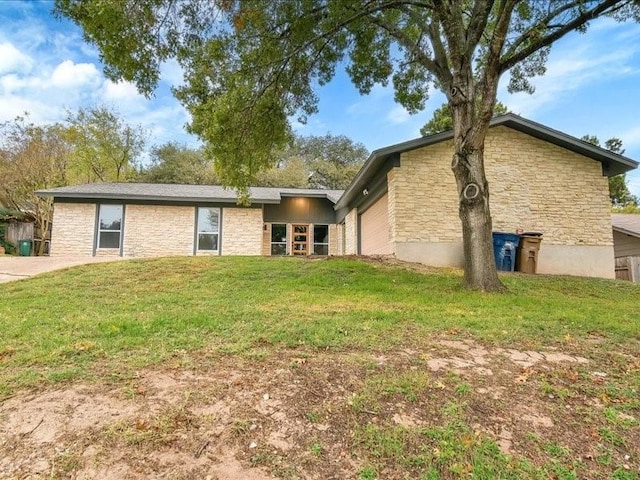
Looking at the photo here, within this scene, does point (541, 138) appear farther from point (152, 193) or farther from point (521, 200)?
point (152, 193)

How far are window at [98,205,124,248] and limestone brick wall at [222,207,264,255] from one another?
3986 millimetres

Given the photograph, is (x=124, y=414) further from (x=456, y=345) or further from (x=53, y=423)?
(x=456, y=345)

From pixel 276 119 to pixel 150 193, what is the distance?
813 centimetres

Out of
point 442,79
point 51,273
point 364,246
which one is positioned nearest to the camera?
point 442,79

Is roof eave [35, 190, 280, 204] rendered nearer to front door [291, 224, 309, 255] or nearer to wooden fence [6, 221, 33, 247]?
front door [291, 224, 309, 255]

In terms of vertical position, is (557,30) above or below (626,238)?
above

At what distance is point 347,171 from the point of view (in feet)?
105

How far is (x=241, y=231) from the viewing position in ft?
53.4

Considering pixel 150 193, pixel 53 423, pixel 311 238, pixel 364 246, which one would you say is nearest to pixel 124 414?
pixel 53 423

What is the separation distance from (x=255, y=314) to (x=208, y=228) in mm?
11579

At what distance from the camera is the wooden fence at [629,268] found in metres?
14.4

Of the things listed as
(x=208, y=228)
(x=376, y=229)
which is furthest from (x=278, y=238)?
(x=376, y=229)

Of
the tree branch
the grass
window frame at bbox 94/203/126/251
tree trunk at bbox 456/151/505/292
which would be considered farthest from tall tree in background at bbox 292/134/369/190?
tree trunk at bbox 456/151/505/292

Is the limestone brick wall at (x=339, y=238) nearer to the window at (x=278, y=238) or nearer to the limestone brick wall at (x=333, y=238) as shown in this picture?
the limestone brick wall at (x=333, y=238)
